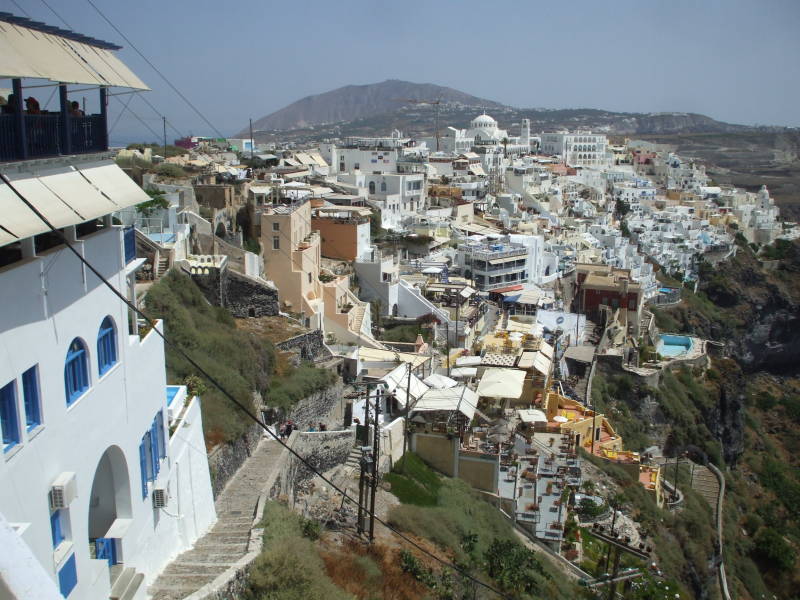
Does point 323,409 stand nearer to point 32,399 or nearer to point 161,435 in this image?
point 161,435

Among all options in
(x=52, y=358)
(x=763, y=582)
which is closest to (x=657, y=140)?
(x=763, y=582)

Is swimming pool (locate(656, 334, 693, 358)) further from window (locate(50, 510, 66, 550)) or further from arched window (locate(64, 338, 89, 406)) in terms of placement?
window (locate(50, 510, 66, 550))

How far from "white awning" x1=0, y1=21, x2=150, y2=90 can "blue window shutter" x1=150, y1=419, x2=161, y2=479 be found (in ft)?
11.0

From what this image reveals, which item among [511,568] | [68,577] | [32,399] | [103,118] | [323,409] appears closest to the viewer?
[32,399]

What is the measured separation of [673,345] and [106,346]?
3476 cm

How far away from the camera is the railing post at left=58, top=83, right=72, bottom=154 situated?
612cm

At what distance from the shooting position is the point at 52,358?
17.7 ft

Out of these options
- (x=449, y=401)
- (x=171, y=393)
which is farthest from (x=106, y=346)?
(x=449, y=401)

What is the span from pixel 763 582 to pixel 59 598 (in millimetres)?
27561

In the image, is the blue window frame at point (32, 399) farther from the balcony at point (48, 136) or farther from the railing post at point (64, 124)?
the railing post at point (64, 124)

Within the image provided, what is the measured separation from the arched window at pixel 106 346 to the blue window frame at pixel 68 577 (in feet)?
5.05

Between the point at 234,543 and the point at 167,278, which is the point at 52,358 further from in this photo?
the point at 167,278

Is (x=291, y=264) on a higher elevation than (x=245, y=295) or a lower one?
higher

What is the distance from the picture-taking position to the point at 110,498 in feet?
22.9
